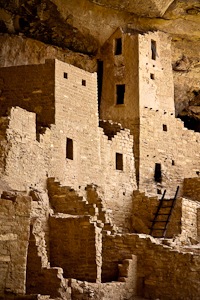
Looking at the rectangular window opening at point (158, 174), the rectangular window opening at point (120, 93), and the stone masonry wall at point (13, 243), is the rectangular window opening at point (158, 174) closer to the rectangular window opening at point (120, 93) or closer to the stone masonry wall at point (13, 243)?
the rectangular window opening at point (120, 93)

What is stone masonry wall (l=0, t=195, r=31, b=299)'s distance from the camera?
13055 mm

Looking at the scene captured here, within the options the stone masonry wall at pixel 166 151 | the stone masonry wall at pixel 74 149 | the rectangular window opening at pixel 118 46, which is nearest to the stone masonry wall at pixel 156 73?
the stone masonry wall at pixel 166 151

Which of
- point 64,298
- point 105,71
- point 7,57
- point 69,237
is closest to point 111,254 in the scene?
point 69,237

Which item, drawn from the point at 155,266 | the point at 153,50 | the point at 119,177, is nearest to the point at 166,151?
the point at 119,177

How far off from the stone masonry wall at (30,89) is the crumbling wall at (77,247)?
532cm

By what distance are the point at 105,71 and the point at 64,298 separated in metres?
16.5

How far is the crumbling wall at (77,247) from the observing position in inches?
716

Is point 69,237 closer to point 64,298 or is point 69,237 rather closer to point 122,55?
point 64,298

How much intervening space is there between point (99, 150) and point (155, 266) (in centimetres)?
624

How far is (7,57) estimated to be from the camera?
27297 mm

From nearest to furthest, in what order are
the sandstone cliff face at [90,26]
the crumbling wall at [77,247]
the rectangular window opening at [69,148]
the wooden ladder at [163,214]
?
the crumbling wall at [77,247] < the rectangular window opening at [69,148] < the wooden ladder at [163,214] < the sandstone cliff face at [90,26]

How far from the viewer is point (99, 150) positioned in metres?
24.0

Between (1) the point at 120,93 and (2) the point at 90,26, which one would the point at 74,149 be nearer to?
(1) the point at 120,93

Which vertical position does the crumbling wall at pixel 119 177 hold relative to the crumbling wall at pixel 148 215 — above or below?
above
